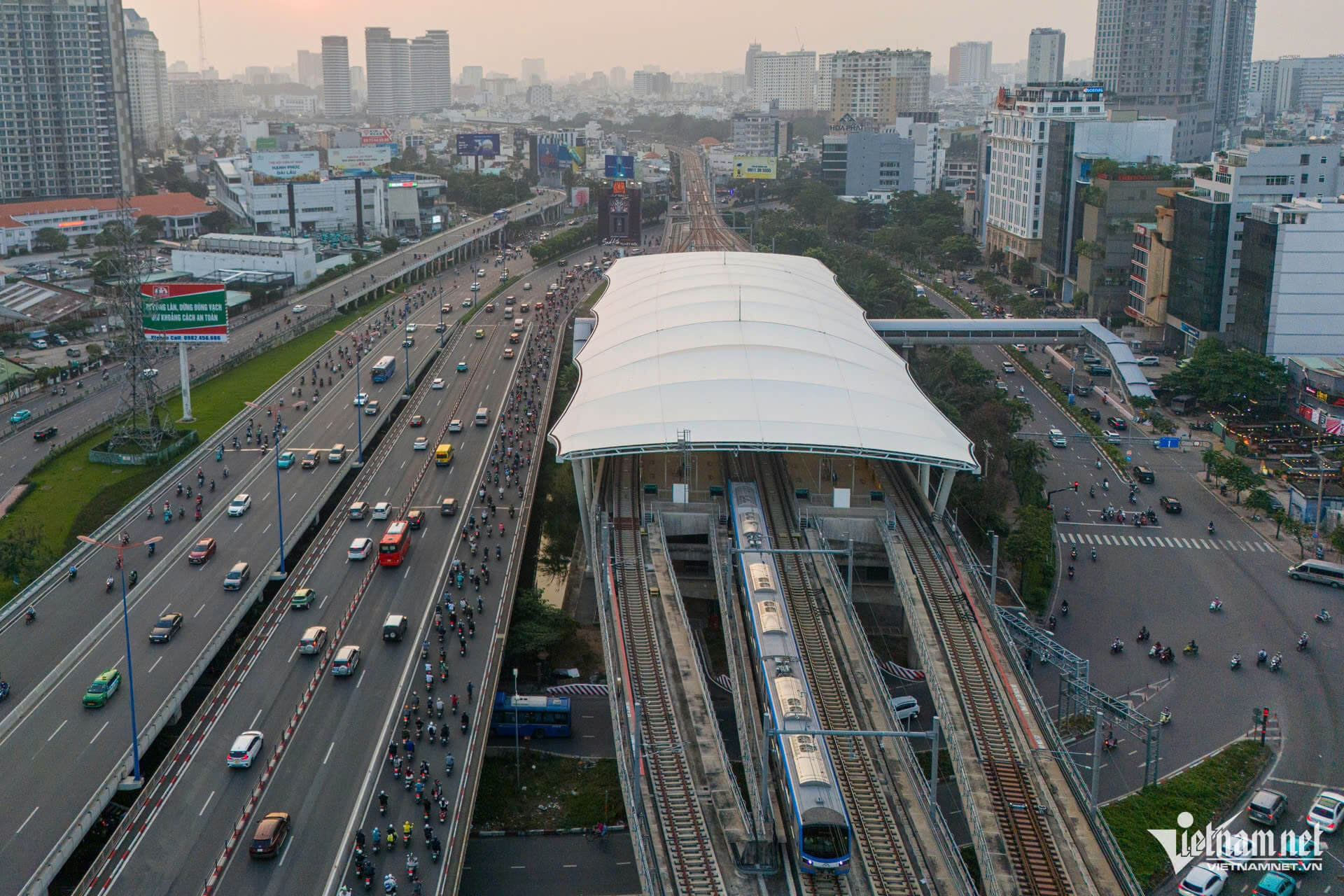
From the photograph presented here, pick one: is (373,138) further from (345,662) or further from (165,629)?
(345,662)

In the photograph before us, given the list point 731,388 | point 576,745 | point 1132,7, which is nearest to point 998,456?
point 731,388

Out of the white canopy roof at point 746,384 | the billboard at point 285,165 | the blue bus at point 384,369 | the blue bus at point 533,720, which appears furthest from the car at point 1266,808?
the billboard at point 285,165

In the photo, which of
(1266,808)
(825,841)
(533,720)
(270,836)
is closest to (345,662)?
(533,720)

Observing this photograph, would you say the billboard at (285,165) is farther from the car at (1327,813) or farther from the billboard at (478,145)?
the car at (1327,813)

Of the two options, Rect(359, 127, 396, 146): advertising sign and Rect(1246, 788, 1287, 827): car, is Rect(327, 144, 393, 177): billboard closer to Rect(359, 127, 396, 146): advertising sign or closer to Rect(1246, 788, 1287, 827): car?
Rect(359, 127, 396, 146): advertising sign

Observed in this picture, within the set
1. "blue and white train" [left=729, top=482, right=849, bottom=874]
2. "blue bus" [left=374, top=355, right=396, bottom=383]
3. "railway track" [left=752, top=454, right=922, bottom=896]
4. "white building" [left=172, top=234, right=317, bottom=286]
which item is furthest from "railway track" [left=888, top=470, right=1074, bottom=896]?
"white building" [left=172, top=234, right=317, bottom=286]

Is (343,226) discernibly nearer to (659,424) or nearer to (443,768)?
(659,424)
